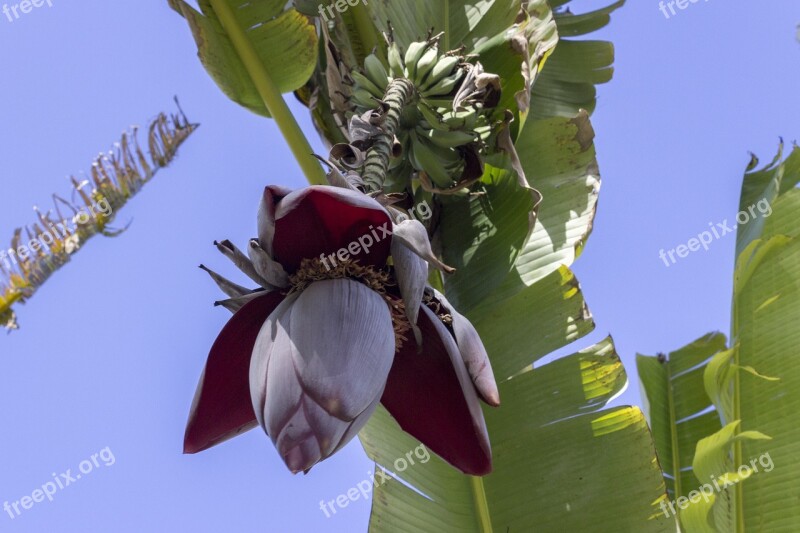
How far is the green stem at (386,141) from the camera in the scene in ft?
2.84

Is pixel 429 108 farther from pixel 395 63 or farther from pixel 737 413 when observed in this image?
pixel 737 413

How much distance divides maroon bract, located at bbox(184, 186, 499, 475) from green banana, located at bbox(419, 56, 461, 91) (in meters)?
0.49

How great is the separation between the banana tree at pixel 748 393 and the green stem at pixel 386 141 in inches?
26.5

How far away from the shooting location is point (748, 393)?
1.53 meters

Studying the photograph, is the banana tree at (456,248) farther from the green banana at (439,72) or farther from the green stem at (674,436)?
the green stem at (674,436)

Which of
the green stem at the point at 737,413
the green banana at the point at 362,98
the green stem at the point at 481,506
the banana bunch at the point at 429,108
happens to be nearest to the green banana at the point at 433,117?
the banana bunch at the point at 429,108

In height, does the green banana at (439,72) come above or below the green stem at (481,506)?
above

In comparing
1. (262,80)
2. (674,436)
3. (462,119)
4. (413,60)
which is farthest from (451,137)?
(674,436)

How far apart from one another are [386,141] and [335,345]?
33cm

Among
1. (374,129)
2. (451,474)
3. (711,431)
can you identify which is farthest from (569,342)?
(711,431)

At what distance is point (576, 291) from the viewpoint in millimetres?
1319

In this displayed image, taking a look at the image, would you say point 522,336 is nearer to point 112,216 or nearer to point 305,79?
point 305,79

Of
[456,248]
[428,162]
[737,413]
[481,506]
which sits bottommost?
[737,413]

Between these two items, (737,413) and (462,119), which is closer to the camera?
(462,119)
